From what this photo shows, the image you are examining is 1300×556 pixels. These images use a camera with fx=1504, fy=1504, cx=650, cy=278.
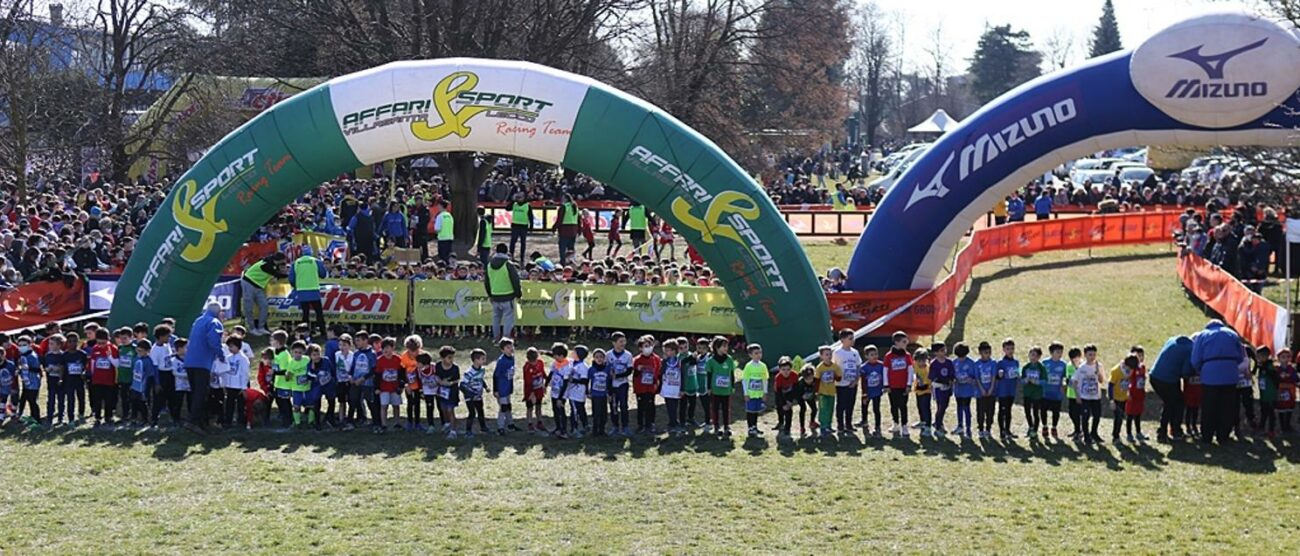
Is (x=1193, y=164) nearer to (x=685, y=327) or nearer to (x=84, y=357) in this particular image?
(x=685, y=327)

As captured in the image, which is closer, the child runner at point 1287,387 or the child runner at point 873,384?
the child runner at point 1287,387

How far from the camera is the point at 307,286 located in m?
21.8

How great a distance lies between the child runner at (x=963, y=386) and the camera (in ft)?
52.2

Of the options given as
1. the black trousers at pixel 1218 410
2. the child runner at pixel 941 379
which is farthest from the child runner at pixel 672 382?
the black trousers at pixel 1218 410

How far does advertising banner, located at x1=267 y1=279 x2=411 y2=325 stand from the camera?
888 inches

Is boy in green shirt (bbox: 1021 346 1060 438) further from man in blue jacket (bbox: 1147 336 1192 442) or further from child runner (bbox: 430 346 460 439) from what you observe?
child runner (bbox: 430 346 460 439)

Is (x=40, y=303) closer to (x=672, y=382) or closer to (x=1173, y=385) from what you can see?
(x=672, y=382)

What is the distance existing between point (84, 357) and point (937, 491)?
945cm

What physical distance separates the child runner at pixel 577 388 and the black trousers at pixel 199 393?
3.91 m

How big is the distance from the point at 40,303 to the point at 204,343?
696 cm

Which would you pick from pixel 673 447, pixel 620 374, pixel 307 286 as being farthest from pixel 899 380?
pixel 307 286

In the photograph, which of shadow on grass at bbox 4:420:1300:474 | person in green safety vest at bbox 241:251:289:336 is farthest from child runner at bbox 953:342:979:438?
person in green safety vest at bbox 241:251:289:336

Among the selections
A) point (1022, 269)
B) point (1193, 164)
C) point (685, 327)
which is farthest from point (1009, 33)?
point (685, 327)

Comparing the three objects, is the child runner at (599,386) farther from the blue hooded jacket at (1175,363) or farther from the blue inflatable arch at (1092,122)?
the blue inflatable arch at (1092,122)
